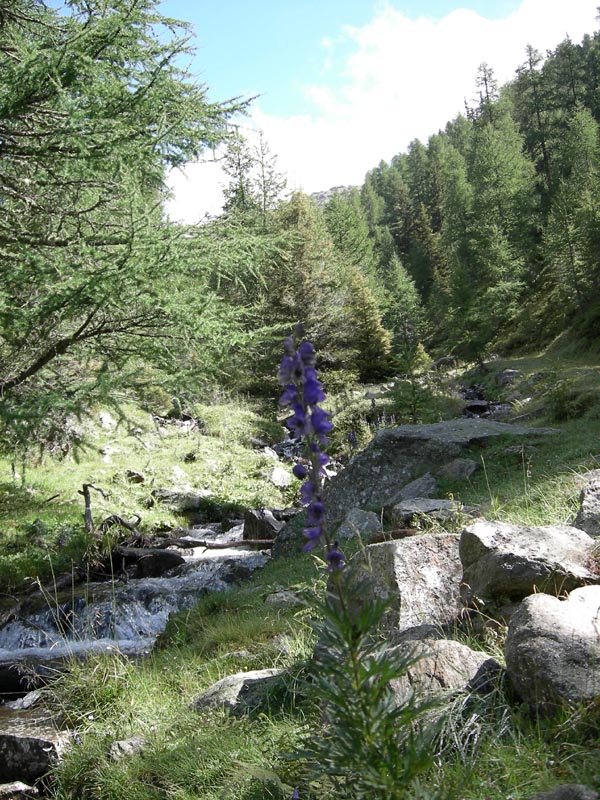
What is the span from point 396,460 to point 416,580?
562cm

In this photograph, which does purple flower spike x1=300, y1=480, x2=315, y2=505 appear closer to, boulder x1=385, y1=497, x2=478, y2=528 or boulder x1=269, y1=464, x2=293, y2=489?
boulder x1=385, y1=497, x2=478, y2=528

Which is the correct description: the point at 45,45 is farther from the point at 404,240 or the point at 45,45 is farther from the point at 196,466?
the point at 404,240

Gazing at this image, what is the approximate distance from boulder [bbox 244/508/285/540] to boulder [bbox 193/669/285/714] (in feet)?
21.0

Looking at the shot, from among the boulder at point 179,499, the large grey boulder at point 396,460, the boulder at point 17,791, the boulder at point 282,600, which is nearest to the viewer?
the boulder at point 17,791

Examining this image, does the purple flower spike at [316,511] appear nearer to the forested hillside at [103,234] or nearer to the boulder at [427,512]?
the forested hillside at [103,234]

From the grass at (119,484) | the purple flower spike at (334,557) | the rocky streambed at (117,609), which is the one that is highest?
the purple flower spike at (334,557)

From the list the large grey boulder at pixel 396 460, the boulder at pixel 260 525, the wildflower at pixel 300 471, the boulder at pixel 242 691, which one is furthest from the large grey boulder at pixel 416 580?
the boulder at pixel 260 525

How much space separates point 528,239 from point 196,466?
3312 centimetres

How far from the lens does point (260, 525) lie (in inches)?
418

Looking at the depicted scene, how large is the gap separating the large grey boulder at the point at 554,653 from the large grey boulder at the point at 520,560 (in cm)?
49

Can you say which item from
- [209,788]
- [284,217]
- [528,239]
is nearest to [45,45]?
[209,788]

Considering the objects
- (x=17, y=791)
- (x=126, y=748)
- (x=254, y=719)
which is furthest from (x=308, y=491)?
(x=17, y=791)

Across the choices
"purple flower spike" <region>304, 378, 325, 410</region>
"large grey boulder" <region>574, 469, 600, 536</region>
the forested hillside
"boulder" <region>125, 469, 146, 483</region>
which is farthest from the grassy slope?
"boulder" <region>125, 469, 146, 483</region>

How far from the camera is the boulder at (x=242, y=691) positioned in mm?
3531
